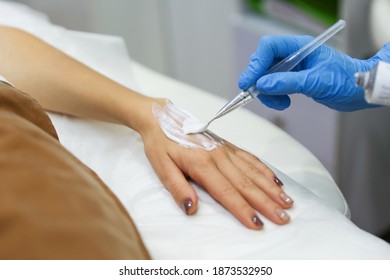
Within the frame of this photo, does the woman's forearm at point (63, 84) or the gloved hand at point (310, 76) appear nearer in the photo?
the gloved hand at point (310, 76)

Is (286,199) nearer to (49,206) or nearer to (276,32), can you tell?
(49,206)

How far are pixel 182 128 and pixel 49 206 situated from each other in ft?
1.23

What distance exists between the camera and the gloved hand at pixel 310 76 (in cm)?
91

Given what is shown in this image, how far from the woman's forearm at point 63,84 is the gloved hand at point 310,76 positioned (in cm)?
22

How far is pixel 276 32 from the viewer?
174 centimetres

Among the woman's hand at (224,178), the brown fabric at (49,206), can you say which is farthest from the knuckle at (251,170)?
the brown fabric at (49,206)

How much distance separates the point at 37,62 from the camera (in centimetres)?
114

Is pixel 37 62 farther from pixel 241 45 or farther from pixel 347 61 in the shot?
pixel 241 45

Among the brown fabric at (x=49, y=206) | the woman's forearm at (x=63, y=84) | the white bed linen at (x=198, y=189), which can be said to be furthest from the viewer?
the woman's forearm at (x=63, y=84)

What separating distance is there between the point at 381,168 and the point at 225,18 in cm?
73

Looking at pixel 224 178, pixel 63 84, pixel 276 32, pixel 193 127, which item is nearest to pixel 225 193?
pixel 224 178

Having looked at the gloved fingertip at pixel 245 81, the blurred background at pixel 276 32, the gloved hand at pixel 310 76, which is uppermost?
the gloved hand at pixel 310 76

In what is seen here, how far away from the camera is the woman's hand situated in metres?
0.84

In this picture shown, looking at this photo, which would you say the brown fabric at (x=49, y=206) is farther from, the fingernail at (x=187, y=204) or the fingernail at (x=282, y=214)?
the fingernail at (x=282, y=214)
